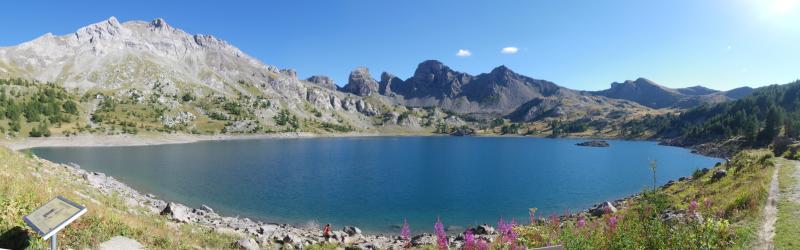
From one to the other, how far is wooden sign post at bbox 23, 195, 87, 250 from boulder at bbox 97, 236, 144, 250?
4.19 meters

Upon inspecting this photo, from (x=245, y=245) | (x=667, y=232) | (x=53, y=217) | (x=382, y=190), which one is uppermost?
(x=53, y=217)

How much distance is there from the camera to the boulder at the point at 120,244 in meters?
13.6

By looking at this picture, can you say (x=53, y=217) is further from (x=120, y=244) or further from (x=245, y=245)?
(x=245, y=245)

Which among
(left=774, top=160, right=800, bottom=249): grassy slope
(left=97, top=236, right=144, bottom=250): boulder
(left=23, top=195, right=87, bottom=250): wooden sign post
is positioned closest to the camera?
(left=23, top=195, right=87, bottom=250): wooden sign post

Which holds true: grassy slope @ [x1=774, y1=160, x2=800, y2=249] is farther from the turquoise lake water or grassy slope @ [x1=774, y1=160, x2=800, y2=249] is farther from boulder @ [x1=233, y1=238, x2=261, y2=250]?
the turquoise lake water

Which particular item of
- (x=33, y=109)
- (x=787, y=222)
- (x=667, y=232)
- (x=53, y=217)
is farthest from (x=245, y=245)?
(x=33, y=109)

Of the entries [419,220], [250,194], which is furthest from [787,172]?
[250,194]

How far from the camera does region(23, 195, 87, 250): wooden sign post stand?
29.7 ft

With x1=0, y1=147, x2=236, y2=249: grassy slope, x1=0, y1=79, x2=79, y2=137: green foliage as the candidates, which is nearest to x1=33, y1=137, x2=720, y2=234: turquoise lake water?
x1=0, y1=147, x2=236, y2=249: grassy slope

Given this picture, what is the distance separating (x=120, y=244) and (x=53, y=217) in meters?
5.27

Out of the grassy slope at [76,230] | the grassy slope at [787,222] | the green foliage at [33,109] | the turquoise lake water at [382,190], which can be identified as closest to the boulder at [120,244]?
the grassy slope at [76,230]

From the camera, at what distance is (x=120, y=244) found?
14117 millimetres

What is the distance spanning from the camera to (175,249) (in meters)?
15.4

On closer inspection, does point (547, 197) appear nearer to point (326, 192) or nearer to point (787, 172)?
point (787, 172)
